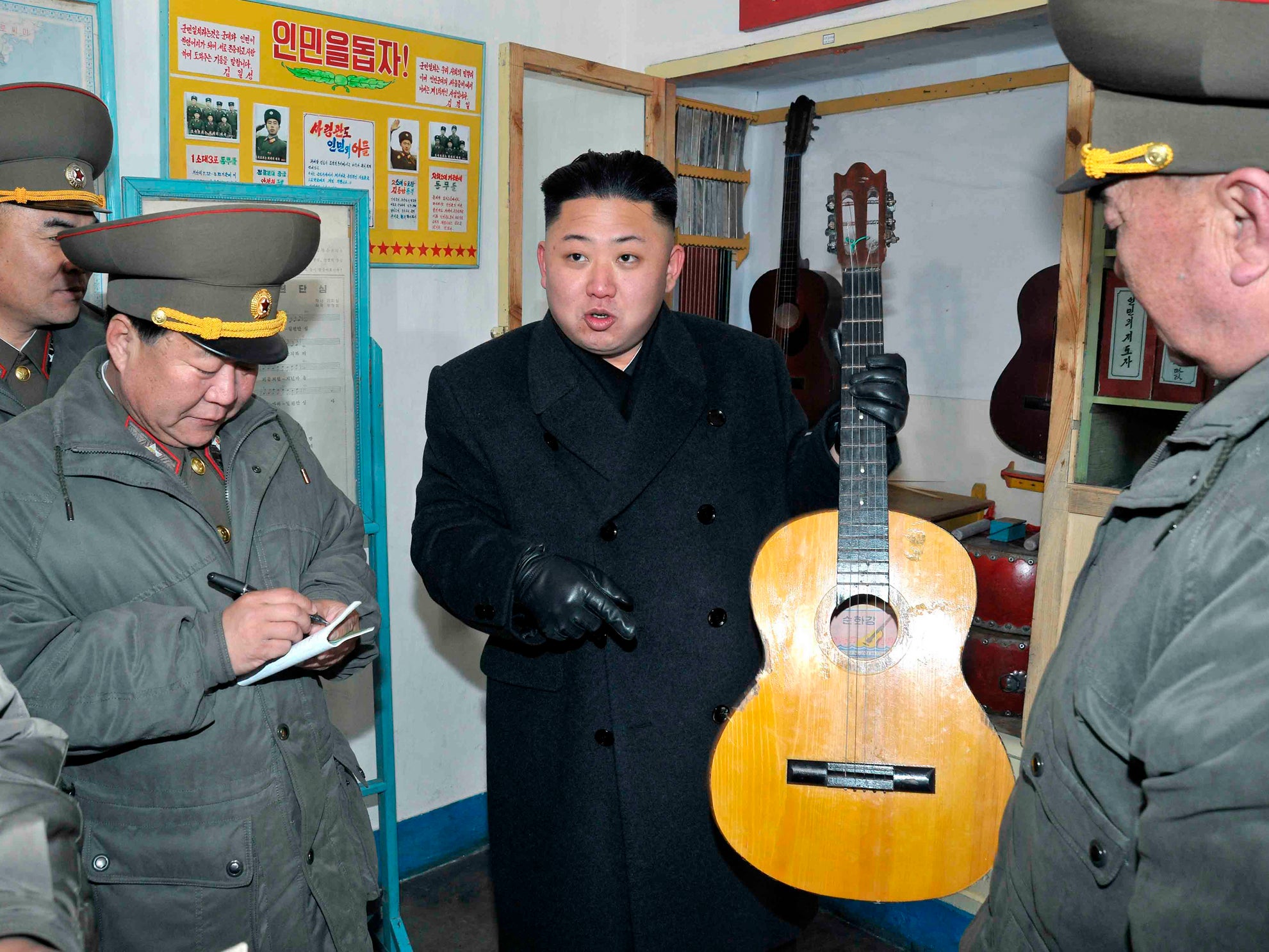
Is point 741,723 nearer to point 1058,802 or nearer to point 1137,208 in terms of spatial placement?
point 1058,802

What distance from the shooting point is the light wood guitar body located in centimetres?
166

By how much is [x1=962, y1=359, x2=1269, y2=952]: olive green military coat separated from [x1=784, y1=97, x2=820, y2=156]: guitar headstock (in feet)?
8.95

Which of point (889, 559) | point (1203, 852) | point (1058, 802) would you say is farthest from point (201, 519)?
point (1203, 852)

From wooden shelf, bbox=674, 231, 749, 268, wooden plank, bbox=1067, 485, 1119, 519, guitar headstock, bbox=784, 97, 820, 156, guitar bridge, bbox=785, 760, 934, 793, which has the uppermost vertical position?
guitar headstock, bbox=784, 97, 820, 156

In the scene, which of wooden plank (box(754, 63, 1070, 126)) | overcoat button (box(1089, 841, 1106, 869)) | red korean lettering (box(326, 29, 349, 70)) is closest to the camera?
overcoat button (box(1089, 841, 1106, 869))

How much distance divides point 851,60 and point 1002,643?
1.99m

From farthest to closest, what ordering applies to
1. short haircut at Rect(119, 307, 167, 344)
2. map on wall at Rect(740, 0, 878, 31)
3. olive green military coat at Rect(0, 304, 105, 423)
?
1. map on wall at Rect(740, 0, 878, 31)
2. olive green military coat at Rect(0, 304, 105, 423)
3. short haircut at Rect(119, 307, 167, 344)

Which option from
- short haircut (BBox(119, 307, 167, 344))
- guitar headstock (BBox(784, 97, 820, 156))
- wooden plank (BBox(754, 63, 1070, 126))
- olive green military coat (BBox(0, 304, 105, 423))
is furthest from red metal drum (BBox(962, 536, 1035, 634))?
olive green military coat (BBox(0, 304, 105, 423))

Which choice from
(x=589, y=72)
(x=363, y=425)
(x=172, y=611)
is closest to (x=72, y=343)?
(x=363, y=425)

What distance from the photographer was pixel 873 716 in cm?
171

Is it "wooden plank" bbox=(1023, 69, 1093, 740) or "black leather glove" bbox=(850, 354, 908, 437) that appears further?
"wooden plank" bbox=(1023, 69, 1093, 740)

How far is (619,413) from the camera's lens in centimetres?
197

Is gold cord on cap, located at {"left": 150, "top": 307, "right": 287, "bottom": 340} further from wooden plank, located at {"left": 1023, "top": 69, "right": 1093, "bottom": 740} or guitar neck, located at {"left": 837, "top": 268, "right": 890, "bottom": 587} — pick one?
wooden plank, located at {"left": 1023, "top": 69, "right": 1093, "bottom": 740}

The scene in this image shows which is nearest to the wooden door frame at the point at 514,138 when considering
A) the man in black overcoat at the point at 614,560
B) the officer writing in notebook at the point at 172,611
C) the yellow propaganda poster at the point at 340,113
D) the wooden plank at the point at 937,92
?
the yellow propaganda poster at the point at 340,113
